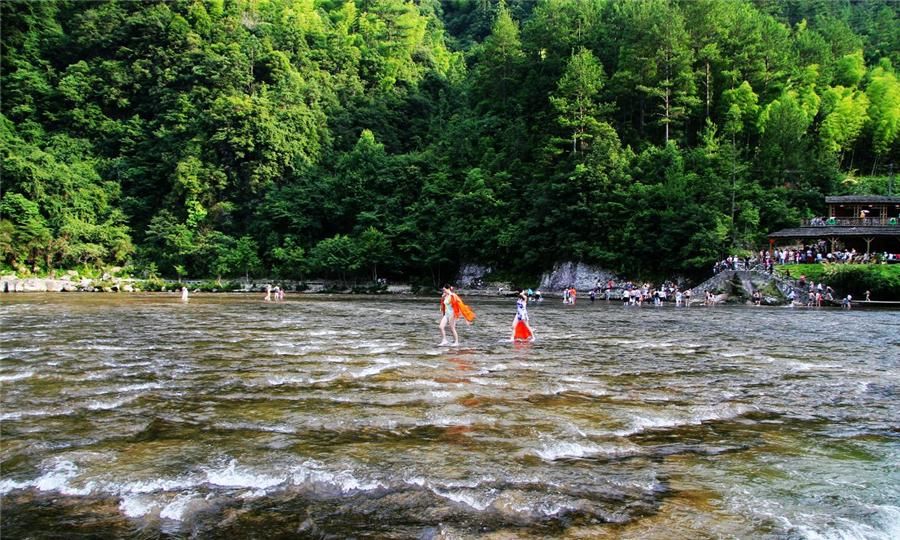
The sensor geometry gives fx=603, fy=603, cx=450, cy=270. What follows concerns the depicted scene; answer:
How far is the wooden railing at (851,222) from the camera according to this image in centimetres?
4906

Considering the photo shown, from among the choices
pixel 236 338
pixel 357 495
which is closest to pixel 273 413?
pixel 357 495

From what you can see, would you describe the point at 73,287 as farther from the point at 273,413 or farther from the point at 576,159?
the point at 273,413

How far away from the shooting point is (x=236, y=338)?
20.8 metres

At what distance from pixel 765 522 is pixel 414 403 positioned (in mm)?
6032

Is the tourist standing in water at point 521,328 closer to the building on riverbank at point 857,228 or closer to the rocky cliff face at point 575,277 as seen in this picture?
the rocky cliff face at point 575,277

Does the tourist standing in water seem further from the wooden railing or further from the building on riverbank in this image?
the wooden railing

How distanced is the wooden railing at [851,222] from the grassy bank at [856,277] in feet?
25.5

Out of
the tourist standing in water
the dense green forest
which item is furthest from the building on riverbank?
the tourist standing in water

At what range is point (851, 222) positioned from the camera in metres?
50.4

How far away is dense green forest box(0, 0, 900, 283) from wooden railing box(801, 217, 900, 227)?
82.8 inches

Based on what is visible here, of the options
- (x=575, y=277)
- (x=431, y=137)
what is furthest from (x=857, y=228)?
(x=431, y=137)

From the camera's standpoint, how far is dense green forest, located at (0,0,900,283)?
59250 millimetres

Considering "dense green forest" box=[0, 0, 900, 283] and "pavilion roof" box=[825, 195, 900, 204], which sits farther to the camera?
"dense green forest" box=[0, 0, 900, 283]

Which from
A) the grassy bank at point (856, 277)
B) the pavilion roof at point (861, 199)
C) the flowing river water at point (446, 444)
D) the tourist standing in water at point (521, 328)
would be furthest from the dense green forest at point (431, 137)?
the flowing river water at point (446, 444)
